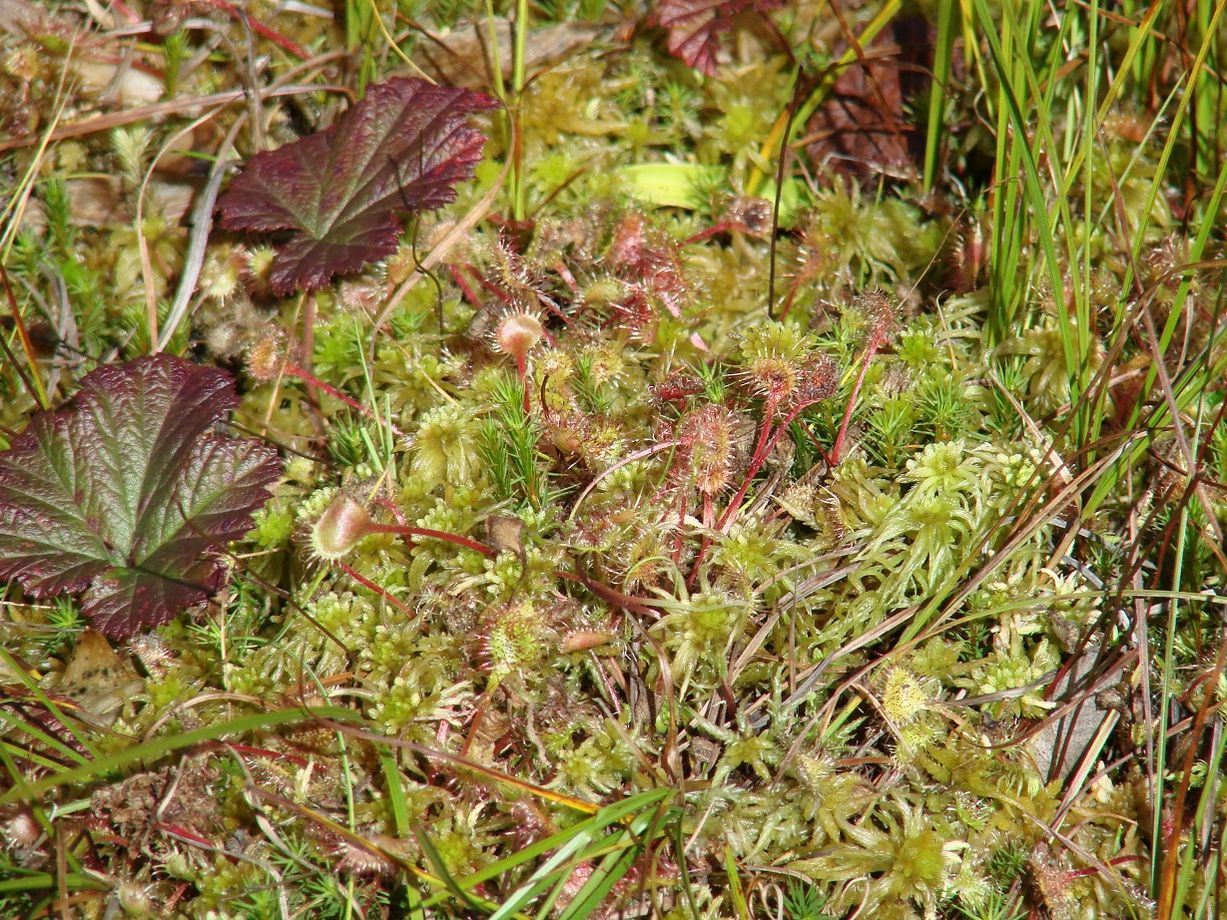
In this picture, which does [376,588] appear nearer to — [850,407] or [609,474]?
[609,474]

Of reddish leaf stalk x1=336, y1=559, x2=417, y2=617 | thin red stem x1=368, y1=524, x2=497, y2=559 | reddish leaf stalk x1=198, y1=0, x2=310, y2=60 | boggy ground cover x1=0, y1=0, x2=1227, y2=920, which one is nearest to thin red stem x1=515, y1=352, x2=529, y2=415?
boggy ground cover x1=0, y1=0, x2=1227, y2=920

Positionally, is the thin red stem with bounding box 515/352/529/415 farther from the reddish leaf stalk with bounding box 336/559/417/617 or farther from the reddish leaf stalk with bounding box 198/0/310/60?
the reddish leaf stalk with bounding box 198/0/310/60

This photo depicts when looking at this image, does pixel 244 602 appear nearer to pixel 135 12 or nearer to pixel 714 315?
pixel 714 315


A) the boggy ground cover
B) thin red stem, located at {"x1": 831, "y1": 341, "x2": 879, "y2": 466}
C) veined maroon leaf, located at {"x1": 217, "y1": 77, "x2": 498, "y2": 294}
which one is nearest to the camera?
the boggy ground cover

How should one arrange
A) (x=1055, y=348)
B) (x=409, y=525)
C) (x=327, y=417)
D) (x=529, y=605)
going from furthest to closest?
(x=327, y=417) → (x=1055, y=348) → (x=409, y=525) → (x=529, y=605)

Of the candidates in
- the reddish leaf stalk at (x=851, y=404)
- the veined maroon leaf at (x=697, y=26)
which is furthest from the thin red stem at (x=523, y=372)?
the veined maroon leaf at (x=697, y=26)

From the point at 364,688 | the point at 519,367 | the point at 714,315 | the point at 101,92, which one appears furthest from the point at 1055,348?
the point at 101,92

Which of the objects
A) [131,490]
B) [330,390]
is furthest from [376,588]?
[131,490]
